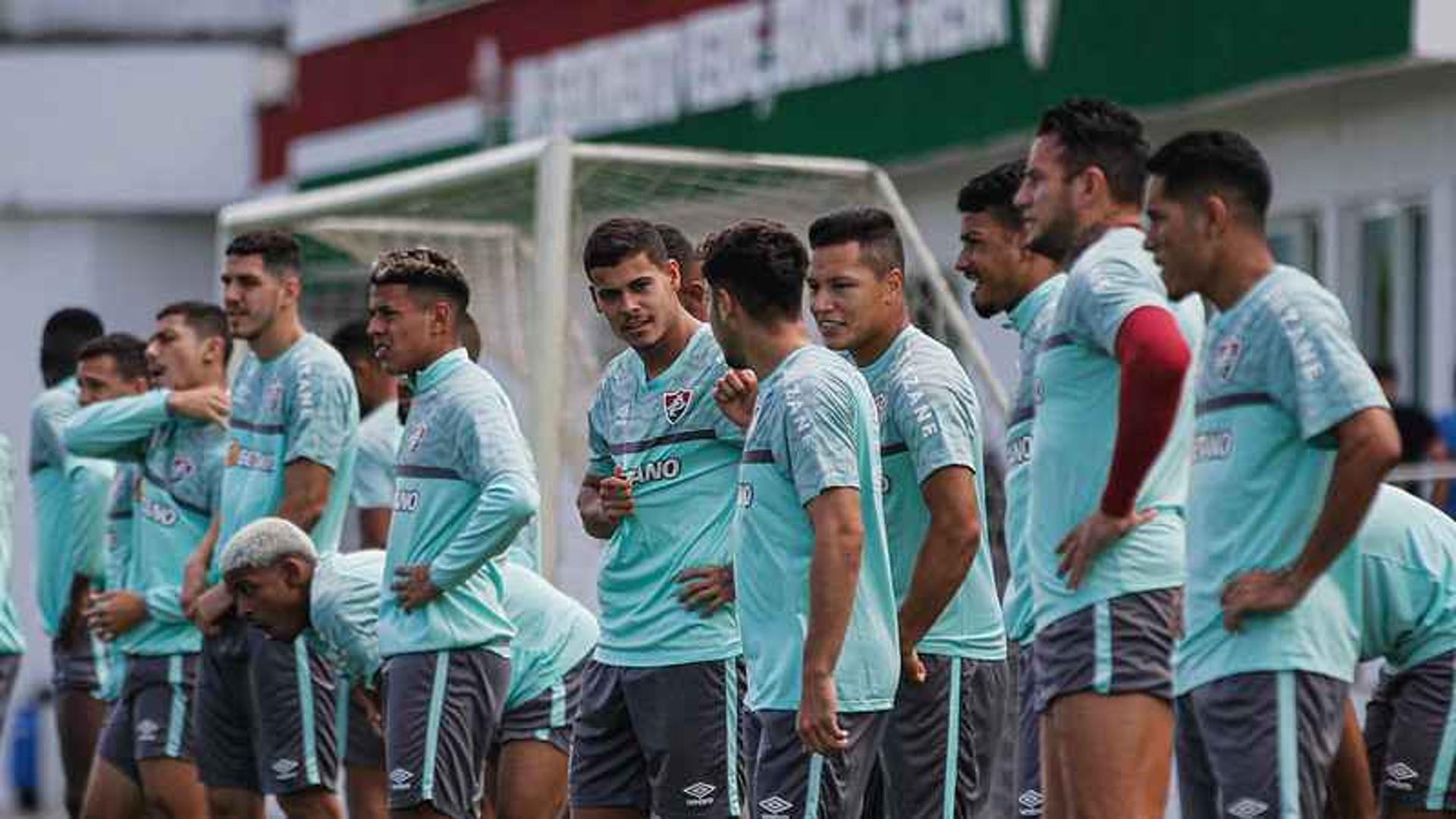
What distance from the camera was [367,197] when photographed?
1578 centimetres

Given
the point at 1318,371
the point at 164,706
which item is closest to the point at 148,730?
the point at 164,706

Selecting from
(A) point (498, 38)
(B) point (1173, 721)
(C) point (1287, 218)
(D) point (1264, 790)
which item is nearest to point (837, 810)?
(B) point (1173, 721)

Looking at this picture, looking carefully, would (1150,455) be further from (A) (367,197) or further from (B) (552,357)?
(A) (367,197)

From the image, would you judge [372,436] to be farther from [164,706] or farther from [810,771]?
[810,771]

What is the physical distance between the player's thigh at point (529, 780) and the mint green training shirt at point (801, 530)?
2152 mm

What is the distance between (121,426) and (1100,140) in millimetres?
5155

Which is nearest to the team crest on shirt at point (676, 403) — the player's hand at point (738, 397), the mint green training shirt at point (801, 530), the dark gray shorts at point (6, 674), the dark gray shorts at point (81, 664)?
the player's hand at point (738, 397)

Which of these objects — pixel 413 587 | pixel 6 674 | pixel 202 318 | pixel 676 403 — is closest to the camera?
pixel 676 403

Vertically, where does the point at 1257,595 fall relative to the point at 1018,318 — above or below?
below

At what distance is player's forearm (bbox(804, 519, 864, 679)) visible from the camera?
7734mm

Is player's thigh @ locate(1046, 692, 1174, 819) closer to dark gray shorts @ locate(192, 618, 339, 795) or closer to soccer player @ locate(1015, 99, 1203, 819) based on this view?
soccer player @ locate(1015, 99, 1203, 819)

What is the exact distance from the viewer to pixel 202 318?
12078 millimetres

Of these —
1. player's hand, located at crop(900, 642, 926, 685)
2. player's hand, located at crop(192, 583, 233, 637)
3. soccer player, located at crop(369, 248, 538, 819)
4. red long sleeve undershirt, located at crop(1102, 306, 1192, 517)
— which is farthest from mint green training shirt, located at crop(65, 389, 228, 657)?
red long sleeve undershirt, located at crop(1102, 306, 1192, 517)

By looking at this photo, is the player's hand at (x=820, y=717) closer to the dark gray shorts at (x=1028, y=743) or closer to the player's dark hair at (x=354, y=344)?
the dark gray shorts at (x=1028, y=743)
